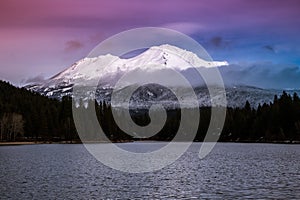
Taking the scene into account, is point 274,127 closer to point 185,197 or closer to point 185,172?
point 185,172

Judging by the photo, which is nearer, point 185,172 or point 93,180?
point 93,180

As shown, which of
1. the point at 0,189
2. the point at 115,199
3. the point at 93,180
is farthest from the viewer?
the point at 93,180

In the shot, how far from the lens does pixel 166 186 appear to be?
54.3 meters

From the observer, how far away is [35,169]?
75.8 meters

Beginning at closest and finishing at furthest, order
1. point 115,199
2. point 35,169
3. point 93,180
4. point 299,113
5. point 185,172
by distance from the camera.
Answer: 1. point 115,199
2. point 93,180
3. point 185,172
4. point 35,169
5. point 299,113

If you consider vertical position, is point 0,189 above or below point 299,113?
below

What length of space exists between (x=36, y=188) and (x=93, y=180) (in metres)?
9.49

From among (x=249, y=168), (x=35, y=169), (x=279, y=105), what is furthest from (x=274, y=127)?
(x=35, y=169)

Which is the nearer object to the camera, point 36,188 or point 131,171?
point 36,188

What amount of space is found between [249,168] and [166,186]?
2460 cm

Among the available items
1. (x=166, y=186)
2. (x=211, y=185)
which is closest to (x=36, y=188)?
(x=166, y=186)

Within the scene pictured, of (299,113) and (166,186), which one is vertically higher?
(299,113)

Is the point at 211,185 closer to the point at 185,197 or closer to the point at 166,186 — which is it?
the point at 166,186

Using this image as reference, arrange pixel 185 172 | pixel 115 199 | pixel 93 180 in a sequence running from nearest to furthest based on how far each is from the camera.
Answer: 1. pixel 115 199
2. pixel 93 180
3. pixel 185 172
